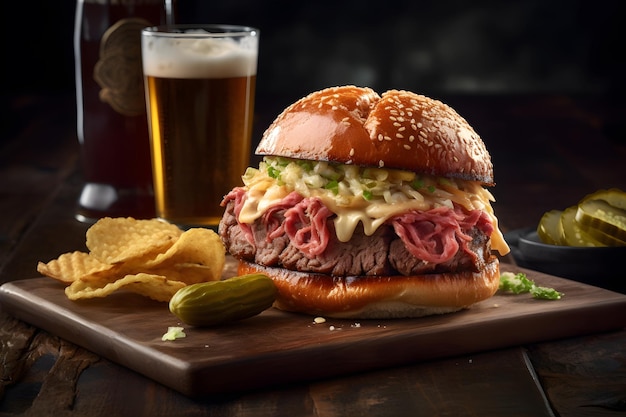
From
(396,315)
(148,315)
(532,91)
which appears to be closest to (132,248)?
(148,315)

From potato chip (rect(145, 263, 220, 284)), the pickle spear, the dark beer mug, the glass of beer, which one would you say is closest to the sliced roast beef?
potato chip (rect(145, 263, 220, 284))

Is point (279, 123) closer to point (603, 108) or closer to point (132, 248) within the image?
point (132, 248)

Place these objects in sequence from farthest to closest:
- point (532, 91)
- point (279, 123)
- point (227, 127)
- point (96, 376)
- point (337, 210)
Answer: point (532, 91) → point (227, 127) → point (279, 123) → point (337, 210) → point (96, 376)

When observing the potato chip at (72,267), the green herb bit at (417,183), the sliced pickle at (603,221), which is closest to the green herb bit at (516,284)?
the sliced pickle at (603,221)

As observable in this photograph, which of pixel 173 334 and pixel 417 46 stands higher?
pixel 173 334

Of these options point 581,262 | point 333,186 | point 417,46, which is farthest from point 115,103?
point 417,46

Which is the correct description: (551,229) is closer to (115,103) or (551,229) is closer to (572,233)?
(572,233)

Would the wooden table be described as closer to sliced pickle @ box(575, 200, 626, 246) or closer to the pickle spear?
the pickle spear
